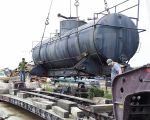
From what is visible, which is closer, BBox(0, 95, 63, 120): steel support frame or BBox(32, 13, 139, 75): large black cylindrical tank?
BBox(0, 95, 63, 120): steel support frame

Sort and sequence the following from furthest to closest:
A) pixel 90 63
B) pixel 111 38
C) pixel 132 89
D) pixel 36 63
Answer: pixel 36 63
pixel 90 63
pixel 111 38
pixel 132 89

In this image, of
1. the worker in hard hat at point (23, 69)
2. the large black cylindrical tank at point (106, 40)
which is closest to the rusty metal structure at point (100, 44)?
the large black cylindrical tank at point (106, 40)

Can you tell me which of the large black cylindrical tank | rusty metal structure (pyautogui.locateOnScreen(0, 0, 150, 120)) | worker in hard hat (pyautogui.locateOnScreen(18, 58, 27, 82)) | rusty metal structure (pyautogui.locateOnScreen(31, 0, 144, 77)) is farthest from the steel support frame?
worker in hard hat (pyautogui.locateOnScreen(18, 58, 27, 82))

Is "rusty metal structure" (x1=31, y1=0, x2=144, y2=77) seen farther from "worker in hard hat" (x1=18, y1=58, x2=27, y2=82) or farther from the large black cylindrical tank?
"worker in hard hat" (x1=18, y1=58, x2=27, y2=82)

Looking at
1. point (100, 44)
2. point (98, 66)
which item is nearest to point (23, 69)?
point (98, 66)

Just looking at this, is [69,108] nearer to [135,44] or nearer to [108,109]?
[108,109]

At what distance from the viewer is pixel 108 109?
659 cm

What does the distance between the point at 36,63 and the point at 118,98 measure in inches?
401

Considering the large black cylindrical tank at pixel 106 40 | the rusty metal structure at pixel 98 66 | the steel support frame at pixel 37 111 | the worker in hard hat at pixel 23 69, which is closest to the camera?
the rusty metal structure at pixel 98 66

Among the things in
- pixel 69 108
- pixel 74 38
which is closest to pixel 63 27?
pixel 74 38

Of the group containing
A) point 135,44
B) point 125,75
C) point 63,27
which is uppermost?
point 63,27

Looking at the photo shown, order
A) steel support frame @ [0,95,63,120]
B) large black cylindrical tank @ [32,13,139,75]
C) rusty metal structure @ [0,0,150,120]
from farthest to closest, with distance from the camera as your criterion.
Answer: large black cylindrical tank @ [32,13,139,75]
steel support frame @ [0,95,63,120]
rusty metal structure @ [0,0,150,120]

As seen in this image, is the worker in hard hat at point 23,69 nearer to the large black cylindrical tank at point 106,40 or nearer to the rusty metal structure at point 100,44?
the rusty metal structure at point 100,44

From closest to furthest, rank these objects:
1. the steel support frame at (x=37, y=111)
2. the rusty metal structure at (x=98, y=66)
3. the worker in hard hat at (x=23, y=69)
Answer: the rusty metal structure at (x=98, y=66), the steel support frame at (x=37, y=111), the worker in hard hat at (x=23, y=69)
